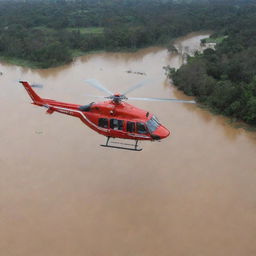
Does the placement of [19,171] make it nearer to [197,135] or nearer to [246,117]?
[197,135]

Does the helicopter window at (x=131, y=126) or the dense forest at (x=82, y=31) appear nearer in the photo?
the helicopter window at (x=131, y=126)

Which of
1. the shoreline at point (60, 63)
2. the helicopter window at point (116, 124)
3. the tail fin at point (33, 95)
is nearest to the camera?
the helicopter window at point (116, 124)

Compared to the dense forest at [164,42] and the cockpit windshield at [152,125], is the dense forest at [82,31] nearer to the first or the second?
the dense forest at [164,42]

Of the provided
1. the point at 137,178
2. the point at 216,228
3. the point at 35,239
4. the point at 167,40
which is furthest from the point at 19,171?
the point at 167,40

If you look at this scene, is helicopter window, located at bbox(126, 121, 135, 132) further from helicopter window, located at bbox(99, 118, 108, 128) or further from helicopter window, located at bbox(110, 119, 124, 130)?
helicopter window, located at bbox(99, 118, 108, 128)

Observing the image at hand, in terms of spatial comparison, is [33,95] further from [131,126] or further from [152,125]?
[152,125]

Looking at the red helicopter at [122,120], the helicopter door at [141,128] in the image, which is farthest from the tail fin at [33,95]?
the helicopter door at [141,128]
